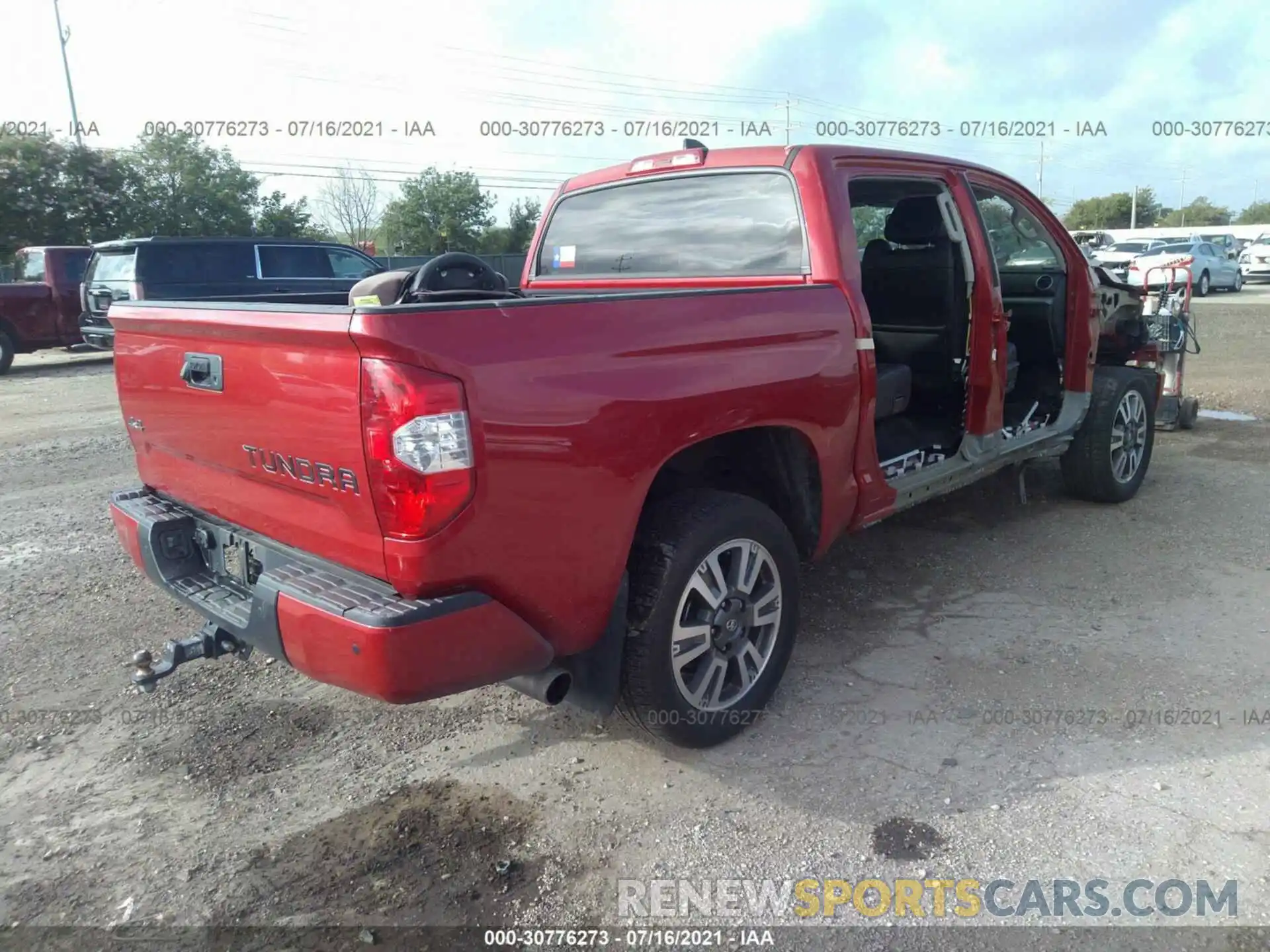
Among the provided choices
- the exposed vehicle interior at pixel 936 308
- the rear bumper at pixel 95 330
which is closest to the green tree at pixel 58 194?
the rear bumper at pixel 95 330

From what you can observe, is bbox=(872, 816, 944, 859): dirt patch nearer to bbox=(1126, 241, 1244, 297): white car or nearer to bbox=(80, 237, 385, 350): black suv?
bbox=(80, 237, 385, 350): black suv

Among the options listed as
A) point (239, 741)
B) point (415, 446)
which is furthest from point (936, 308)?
point (239, 741)

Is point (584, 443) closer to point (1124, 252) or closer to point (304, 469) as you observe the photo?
point (304, 469)

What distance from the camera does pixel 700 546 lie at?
2949 mm

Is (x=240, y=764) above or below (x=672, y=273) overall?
below

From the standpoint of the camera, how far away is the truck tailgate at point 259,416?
2.37 metres

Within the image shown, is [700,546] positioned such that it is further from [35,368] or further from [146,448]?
[35,368]

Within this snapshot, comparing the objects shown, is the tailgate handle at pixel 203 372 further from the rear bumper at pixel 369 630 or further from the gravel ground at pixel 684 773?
the gravel ground at pixel 684 773

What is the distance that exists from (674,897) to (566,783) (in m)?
0.64

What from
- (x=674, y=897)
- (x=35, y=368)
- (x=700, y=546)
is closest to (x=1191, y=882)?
(x=674, y=897)

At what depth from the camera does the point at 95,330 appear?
13.1m

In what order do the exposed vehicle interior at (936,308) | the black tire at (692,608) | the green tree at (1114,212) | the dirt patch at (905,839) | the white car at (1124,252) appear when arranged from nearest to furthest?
the dirt patch at (905,839) → the black tire at (692,608) → the exposed vehicle interior at (936,308) → the white car at (1124,252) → the green tree at (1114,212)

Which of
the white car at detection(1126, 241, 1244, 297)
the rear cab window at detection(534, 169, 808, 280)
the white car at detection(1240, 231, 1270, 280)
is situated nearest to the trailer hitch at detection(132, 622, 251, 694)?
the rear cab window at detection(534, 169, 808, 280)

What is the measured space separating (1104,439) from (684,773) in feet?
12.3
